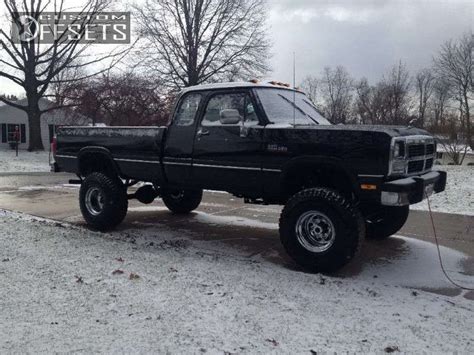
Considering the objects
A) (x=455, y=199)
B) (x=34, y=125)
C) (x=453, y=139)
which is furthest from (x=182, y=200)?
(x=34, y=125)

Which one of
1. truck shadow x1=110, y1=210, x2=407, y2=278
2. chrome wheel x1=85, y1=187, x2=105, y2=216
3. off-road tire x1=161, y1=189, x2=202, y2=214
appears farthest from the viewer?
off-road tire x1=161, y1=189, x2=202, y2=214

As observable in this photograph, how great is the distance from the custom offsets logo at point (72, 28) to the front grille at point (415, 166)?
98.4ft

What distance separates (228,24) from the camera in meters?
34.5

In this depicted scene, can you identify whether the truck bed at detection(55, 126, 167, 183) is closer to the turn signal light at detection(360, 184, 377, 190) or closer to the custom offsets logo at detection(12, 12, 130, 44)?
the turn signal light at detection(360, 184, 377, 190)

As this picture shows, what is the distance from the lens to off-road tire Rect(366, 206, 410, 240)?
6641 millimetres

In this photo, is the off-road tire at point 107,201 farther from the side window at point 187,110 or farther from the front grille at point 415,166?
the front grille at point 415,166

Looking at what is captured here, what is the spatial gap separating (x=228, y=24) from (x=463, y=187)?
25920 mm

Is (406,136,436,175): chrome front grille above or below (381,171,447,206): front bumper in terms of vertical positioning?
above

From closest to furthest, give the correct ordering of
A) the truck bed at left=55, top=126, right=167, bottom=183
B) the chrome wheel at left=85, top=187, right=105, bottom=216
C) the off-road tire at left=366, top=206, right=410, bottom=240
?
the off-road tire at left=366, top=206, right=410, bottom=240 < the truck bed at left=55, top=126, right=167, bottom=183 < the chrome wheel at left=85, top=187, right=105, bottom=216

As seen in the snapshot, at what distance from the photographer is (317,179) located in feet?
18.7

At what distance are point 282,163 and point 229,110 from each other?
894mm

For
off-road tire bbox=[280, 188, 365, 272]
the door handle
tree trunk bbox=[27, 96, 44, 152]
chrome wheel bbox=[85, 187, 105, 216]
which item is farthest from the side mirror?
tree trunk bbox=[27, 96, 44, 152]

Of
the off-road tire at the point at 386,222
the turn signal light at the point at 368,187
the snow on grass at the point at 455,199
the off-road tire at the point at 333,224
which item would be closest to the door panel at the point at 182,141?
the off-road tire at the point at 333,224

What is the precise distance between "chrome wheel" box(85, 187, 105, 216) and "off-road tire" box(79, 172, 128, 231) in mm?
33
